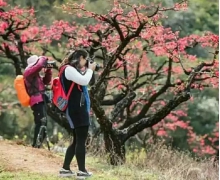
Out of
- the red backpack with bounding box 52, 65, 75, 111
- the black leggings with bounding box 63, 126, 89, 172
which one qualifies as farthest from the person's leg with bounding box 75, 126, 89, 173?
the red backpack with bounding box 52, 65, 75, 111

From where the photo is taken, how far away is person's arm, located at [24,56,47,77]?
6781mm

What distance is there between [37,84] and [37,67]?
0.46 m

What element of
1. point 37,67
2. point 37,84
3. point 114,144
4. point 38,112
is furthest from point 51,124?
point 37,67

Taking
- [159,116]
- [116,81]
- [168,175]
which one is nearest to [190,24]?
[116,81]

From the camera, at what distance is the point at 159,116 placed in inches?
324

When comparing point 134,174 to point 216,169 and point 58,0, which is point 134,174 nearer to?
point 216,169

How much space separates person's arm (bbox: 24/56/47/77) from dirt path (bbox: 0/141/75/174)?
1078mm

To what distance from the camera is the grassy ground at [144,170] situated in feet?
19.0

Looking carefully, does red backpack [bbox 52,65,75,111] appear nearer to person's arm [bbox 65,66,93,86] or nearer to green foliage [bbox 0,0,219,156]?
person's arm [bbox 65,66,93,86]

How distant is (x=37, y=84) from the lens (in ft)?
23.8

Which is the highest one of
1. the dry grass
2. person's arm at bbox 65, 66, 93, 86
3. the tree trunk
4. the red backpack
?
person's arm at bbox 65, 66, 93, 86

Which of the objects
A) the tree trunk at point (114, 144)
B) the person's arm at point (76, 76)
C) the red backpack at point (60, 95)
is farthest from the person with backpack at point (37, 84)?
the person's arm at point (76, 76)

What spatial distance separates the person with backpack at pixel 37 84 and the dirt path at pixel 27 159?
55cm

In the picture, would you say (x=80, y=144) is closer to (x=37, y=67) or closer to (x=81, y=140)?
(x=81, y=140)
